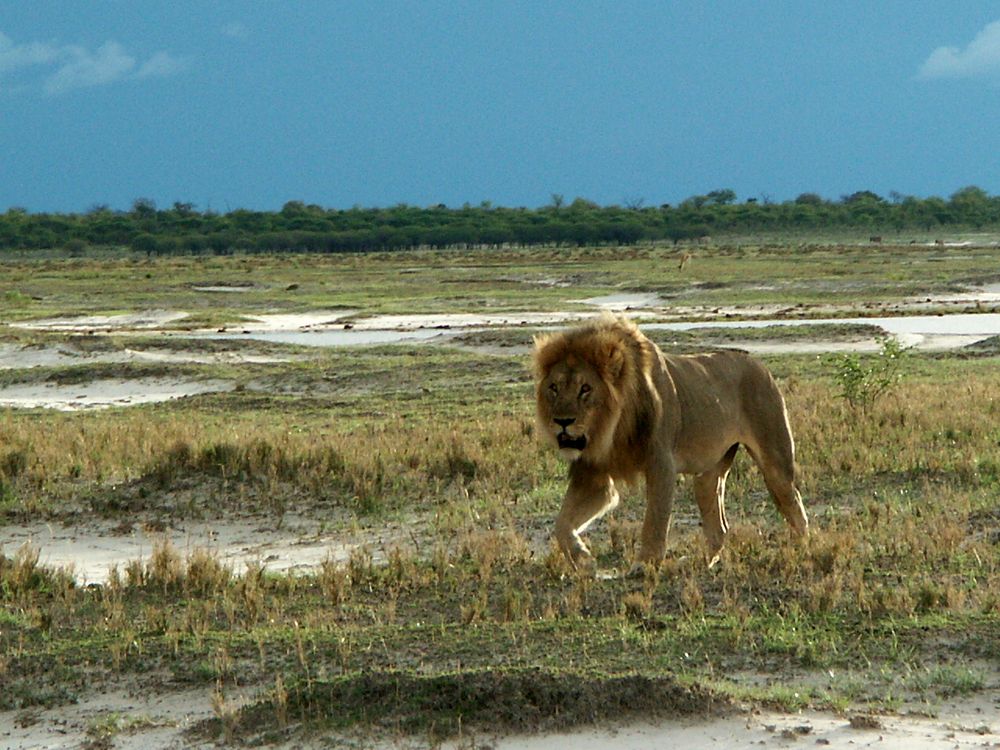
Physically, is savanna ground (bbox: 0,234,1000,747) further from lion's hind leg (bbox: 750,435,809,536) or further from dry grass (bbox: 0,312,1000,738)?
lion's hind leg (bbox: 750,435,809,536)

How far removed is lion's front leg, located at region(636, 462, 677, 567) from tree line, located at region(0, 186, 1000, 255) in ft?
342

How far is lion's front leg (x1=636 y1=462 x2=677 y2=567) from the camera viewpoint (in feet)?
29.9

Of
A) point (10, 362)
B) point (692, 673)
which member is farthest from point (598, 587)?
point (10, 362)

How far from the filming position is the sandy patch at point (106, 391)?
21.6m

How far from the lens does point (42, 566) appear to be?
9992 millimetres

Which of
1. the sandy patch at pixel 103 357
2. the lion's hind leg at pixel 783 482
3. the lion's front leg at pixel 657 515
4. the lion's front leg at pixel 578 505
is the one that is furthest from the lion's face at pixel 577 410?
the sandy patch at pixel 103 357

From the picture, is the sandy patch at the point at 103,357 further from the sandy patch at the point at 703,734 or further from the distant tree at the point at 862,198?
the distant tree at the point at 862,198

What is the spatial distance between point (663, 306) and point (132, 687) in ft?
118

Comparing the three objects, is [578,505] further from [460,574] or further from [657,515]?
[460,574]

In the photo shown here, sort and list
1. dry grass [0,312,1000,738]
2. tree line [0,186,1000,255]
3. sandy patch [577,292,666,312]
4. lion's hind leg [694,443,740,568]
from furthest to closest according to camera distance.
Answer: tree line [0,186,1000,255] → sandy patch [577,292,666,312] → lion's hind leg [694,443,740,568] → dry grass [0,312,1000,738]

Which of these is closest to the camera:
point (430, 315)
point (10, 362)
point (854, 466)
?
point (854, 466)

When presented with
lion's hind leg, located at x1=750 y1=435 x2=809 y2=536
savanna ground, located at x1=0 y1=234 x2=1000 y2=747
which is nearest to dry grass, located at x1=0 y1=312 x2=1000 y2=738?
savanna ground, located at x1=0 y1=234 x2=1000 y2=747

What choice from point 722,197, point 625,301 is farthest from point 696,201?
point 625,301

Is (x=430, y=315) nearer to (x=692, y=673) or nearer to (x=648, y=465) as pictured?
(x=648, y=465)
